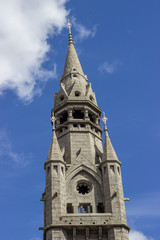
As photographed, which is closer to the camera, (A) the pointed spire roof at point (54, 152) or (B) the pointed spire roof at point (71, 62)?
(A) the pointed spire roof at point (54, 152)

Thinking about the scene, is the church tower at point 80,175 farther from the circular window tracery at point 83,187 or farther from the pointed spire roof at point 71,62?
the pointed spire roof at point 71,62

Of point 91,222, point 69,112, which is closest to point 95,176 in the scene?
point 91,222

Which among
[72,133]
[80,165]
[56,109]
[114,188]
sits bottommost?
[114,188]

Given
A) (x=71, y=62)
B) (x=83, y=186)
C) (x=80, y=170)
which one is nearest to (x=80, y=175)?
(x=80, y=170)

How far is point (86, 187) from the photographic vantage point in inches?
1806

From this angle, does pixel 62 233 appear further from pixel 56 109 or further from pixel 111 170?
pixel 56 109

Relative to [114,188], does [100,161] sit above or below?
above

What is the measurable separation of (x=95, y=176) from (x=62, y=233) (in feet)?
25.3

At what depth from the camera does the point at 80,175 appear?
151ft

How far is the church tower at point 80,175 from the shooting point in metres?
41.3

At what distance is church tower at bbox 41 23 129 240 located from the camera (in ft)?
135

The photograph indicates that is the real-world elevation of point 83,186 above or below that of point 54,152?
below

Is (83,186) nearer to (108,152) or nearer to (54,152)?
(108,152)

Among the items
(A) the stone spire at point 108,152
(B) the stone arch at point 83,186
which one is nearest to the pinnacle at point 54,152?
(B) the stone arch at point 83,186
